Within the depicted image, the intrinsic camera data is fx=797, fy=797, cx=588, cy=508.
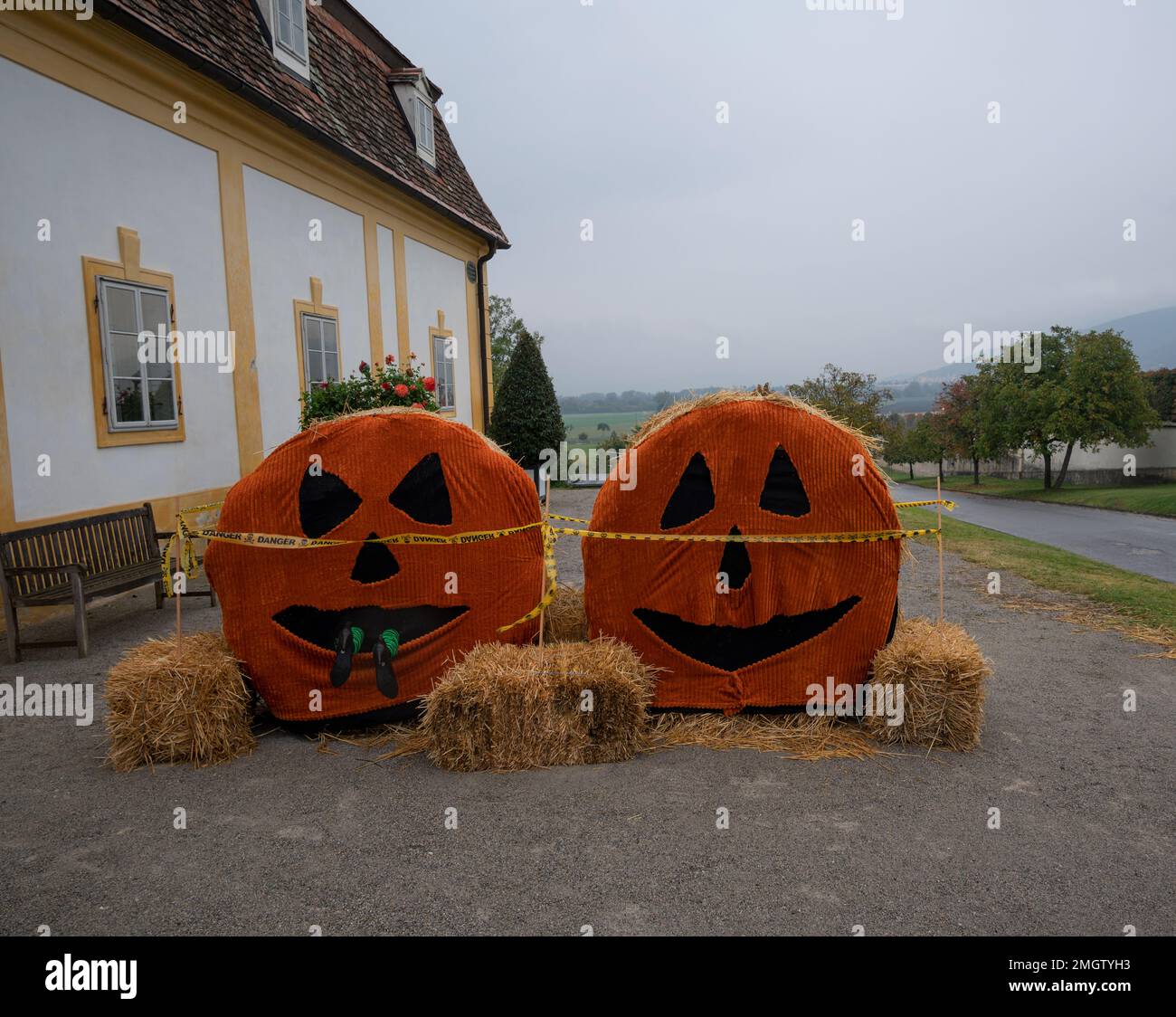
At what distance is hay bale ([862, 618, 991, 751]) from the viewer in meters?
4.75

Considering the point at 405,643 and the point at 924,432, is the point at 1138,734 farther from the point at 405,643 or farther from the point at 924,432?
the point at 924,432

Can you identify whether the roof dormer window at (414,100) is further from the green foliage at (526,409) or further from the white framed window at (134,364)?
the white framed window at (134,364)

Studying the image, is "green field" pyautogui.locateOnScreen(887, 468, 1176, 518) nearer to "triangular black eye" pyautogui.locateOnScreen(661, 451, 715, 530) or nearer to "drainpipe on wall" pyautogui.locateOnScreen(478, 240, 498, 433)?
"drainpipe on wall" pyautogui.locateOnScreen(478, 240, 498, 433)

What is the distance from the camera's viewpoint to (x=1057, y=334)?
41.8m

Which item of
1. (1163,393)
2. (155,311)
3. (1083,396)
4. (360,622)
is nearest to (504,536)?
(360,622)

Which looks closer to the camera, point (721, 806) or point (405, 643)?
point (721, 806)

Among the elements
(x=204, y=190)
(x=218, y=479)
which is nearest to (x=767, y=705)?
(x=218, y=479)

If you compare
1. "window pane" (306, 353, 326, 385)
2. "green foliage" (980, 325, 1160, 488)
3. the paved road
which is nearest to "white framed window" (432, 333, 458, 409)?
"window pane" (306, 353, 326, 385)

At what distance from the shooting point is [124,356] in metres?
9.04

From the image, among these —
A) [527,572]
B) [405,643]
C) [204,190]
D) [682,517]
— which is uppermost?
[204,190]

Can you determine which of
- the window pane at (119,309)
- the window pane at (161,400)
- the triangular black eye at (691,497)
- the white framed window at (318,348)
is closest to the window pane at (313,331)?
the white framed window at (318,348)

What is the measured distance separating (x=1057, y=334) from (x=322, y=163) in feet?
134

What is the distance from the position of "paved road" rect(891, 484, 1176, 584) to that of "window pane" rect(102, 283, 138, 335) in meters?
11.6

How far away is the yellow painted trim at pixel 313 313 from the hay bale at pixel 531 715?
9310 mm
